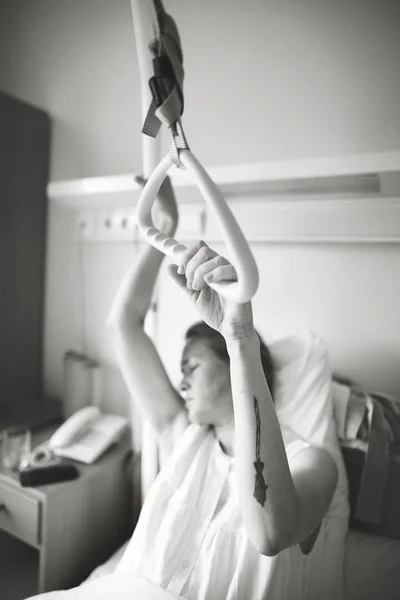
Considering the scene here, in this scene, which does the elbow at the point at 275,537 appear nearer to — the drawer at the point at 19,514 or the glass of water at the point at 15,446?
the drawer at the point at 19,514

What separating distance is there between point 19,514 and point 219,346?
0.78 meters

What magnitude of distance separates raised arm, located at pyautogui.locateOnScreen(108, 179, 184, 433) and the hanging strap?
34 cm

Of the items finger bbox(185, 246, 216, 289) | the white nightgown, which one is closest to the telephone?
the white nightgown

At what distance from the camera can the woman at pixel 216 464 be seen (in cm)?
61

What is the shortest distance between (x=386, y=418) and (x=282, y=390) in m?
0.26

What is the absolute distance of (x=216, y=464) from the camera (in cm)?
91

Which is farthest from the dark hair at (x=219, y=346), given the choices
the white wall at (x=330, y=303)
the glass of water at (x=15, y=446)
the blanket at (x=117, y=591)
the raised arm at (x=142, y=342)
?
the glass of water at (x=15, y=446)

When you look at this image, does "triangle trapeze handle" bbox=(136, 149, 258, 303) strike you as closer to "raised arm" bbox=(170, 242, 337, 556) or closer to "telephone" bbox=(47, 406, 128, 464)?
A: "raised arm" bbox=(170, 242, 337, 556)

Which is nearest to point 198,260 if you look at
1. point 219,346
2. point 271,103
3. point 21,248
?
point 219,346

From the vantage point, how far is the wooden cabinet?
1.50m

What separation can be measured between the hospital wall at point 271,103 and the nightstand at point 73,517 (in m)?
0.41

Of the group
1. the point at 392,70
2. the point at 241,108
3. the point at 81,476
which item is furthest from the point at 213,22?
the point at 81,476

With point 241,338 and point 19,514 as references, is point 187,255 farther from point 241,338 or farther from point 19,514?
point 19,514

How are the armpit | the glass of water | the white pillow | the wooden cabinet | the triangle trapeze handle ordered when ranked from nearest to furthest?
the triangle trapeze handle
the armpit
the white pillow
the glass of water
the wooden cabinet
